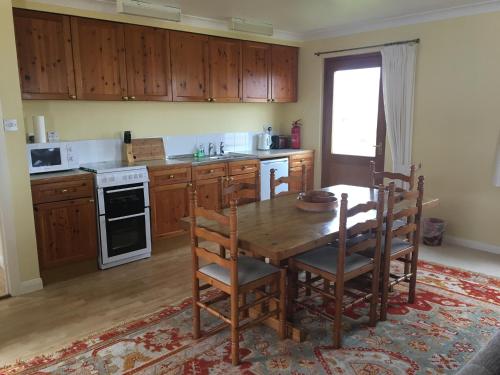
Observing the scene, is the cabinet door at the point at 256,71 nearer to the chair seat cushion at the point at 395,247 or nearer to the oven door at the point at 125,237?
the oven door at the point at 125,237

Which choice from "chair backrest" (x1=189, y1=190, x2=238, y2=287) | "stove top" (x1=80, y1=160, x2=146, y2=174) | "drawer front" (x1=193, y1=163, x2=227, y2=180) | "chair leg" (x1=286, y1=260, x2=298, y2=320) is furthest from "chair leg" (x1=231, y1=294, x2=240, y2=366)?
"drawer front" (x1=193, y1=163, x2=227, y2=180)

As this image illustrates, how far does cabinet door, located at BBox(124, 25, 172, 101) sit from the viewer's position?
13.7ft

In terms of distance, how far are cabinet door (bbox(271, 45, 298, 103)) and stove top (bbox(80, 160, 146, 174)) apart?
2365mm

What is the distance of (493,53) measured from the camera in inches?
159

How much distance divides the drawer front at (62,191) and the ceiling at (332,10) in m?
1.72

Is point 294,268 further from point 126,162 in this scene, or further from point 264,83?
point 264,83

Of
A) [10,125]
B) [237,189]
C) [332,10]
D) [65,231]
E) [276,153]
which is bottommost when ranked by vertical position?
[65,231]

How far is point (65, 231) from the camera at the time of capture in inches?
143

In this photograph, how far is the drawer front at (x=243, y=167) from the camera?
4.82 meters

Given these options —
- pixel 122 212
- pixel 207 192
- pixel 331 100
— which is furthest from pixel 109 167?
pixel 331 100

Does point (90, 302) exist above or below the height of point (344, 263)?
below

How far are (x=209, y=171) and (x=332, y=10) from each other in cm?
219

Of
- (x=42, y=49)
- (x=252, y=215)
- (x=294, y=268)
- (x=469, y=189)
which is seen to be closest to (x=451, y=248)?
(x=469, y=189)

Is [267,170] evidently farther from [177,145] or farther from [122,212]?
[122,212]
